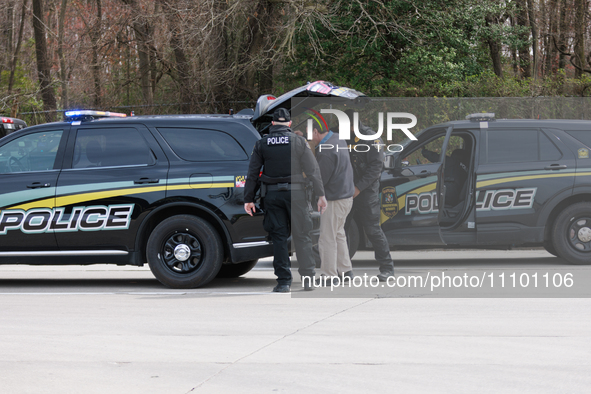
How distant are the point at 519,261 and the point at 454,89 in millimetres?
6802

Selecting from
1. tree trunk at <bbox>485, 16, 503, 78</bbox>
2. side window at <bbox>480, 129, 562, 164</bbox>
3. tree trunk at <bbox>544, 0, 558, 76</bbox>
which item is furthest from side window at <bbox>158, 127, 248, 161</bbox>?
tree trunk at <bbox>544, 0, 558, 76</bbox>

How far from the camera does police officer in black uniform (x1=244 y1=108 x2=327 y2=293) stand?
7.43m

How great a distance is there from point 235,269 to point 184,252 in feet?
4.97

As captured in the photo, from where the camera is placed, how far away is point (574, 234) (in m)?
9.55

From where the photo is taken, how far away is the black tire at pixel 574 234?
9.45 metres

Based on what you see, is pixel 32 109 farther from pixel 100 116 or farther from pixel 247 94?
pixel 100 116

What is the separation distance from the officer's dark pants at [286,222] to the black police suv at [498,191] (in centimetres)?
193

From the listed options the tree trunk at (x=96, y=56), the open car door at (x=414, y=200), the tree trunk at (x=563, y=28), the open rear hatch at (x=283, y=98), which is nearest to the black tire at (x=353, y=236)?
the open car door at (x=414, y=200)

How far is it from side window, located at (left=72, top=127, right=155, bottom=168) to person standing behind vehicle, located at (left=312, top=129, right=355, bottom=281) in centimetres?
205

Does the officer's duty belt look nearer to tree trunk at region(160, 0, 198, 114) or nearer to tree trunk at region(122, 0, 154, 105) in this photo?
tree trunk at region(160, 0, 198, 114)

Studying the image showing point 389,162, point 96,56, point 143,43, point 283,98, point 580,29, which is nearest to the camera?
point 283,98

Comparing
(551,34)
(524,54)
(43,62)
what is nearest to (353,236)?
(43,62)

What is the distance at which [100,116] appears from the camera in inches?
334

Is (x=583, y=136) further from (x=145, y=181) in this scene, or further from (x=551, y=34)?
(x=551, y=34)
